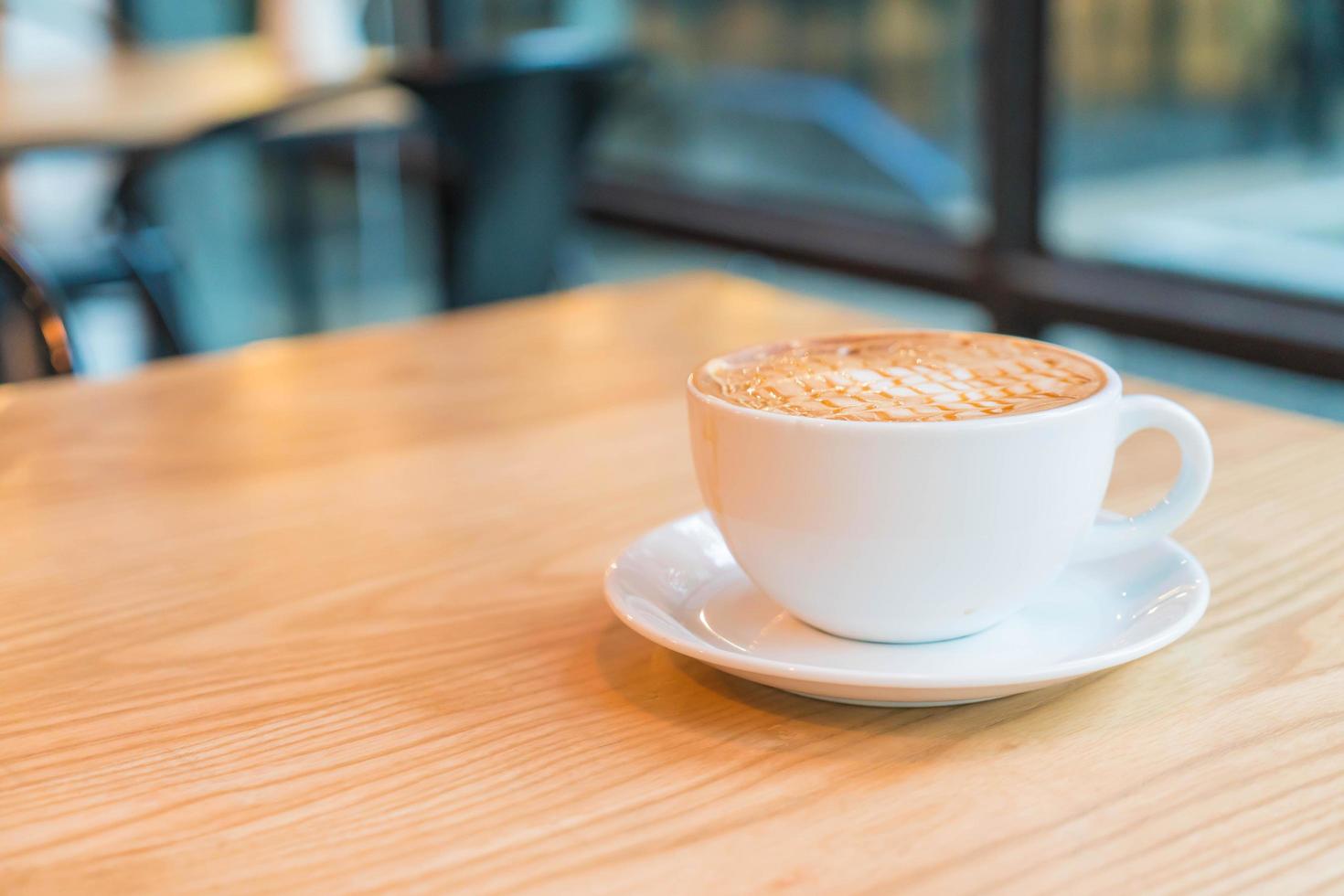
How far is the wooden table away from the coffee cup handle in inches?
1.3

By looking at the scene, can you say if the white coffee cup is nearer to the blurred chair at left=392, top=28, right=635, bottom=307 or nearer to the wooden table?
the wooden table

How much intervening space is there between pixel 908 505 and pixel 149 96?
1839 mm

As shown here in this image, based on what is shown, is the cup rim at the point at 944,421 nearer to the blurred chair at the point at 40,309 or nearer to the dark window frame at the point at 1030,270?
Answer: the blurred chair at the point at 40,309

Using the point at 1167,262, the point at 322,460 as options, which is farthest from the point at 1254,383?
the point at 322,460

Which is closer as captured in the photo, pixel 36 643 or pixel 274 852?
pixel 274 852

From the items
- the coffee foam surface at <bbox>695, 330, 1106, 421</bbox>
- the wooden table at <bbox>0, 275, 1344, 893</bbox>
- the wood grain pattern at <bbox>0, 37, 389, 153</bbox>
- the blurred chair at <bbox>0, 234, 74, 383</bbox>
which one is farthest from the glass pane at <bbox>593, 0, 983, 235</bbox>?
the coffee foam surface at <bbox>695, 330, 1106, 421</bbox>

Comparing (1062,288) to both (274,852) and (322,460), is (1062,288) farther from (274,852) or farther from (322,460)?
(274,852)

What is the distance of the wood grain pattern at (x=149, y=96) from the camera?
1.63 metres

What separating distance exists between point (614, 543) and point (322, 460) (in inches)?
6.5

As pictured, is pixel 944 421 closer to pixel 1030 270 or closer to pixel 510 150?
pixel 1030 270

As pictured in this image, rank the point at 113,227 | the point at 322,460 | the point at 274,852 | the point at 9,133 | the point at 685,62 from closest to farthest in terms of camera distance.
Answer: the point at 274,852 → the point at 322,460 → the point at 9,133 → the point at 113,227 → the point at 685,62

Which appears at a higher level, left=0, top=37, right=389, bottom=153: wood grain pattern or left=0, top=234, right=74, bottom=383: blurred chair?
left=0, top=37, right=389, bottom=153: wood grain pattern

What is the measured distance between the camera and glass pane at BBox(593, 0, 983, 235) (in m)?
1.79

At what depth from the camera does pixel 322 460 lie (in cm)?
59
